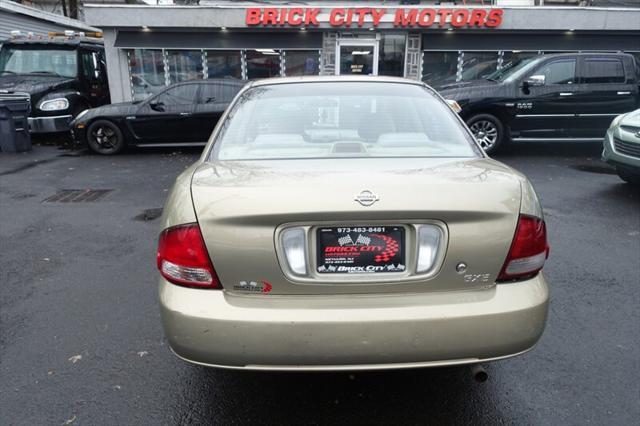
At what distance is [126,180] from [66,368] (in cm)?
539

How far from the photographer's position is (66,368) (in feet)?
9.05

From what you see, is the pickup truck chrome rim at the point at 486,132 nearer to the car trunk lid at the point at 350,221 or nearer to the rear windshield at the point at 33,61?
the car trunk lid at the point at 350,221

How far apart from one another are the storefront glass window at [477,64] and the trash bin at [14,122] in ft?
40.5

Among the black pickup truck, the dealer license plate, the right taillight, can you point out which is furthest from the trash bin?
the right taillight

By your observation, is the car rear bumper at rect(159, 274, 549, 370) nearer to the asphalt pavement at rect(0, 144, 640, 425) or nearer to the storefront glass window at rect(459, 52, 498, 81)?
the asphalt pavement at rect(0, 144, 640, 425)

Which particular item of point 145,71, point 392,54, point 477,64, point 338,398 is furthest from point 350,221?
point 145,71

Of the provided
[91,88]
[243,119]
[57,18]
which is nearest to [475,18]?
[91,88]

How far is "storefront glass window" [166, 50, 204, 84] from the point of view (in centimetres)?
1516

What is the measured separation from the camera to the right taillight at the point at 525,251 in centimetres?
201

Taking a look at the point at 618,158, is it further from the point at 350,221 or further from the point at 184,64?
the point at 184,64

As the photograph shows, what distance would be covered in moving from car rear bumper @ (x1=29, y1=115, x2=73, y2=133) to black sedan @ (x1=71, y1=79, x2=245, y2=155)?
4.78 ft

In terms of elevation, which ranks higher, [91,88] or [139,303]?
[91,88]

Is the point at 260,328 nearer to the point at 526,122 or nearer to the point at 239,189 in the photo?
the point at 239,189

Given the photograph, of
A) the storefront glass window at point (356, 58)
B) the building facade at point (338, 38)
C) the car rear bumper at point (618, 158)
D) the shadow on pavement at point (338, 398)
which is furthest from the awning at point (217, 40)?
the shadow on pavement at point (338, 398)
